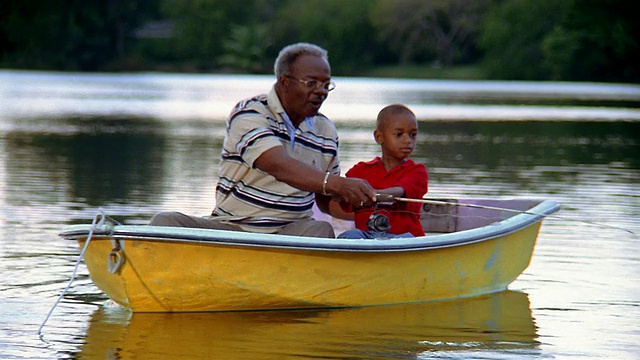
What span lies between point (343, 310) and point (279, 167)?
3.38 ft

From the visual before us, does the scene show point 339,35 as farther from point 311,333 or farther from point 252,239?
point 252,239

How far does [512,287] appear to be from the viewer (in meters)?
7.70

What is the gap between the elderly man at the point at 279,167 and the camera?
602cm

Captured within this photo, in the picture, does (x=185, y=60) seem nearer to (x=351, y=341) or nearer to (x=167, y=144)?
(x=167, y=144)

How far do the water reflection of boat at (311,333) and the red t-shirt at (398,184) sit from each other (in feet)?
1.51

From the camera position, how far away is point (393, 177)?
263 inches

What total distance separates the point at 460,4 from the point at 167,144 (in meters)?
70.4

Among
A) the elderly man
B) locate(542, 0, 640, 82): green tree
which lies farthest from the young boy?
locate(542, 0, 640, 82): green tree

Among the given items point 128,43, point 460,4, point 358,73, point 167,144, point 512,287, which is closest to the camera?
point 512,287

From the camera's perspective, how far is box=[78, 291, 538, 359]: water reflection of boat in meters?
5.74

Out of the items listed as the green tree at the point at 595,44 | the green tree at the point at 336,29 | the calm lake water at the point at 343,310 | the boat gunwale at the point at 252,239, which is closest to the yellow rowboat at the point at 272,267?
the boat gunwale at the point at 252,239

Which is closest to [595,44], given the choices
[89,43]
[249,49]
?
[249,49]

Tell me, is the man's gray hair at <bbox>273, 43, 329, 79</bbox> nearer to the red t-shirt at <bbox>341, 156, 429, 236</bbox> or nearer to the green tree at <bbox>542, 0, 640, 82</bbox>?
the red t-shirt at <bbox>341, 156, 429, 236</bbox>

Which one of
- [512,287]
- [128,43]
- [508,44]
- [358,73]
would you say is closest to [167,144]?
[512,287]
